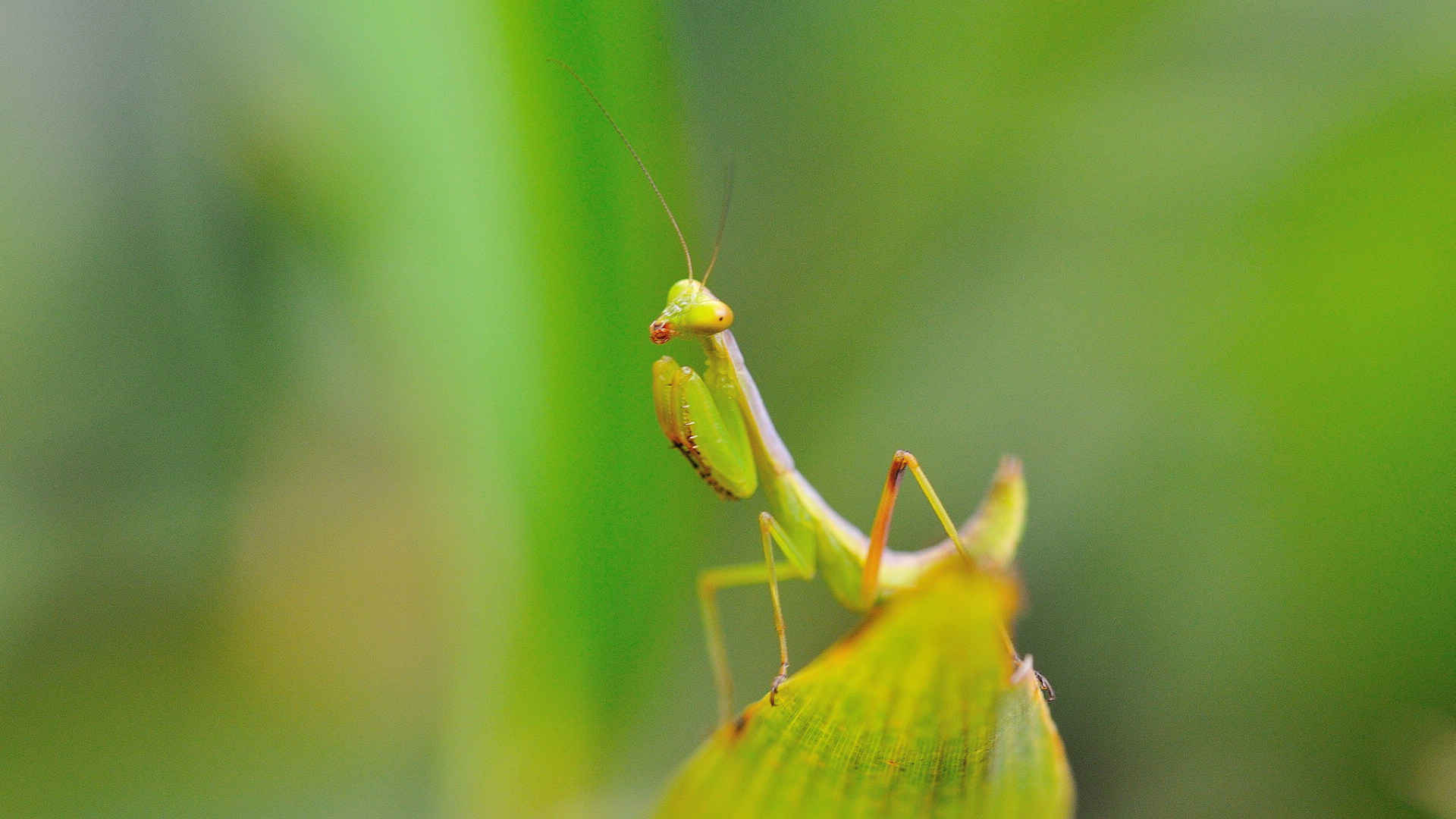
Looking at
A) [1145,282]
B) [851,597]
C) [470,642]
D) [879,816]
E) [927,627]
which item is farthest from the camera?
[1145,282]

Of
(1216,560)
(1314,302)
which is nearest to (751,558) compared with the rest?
(1216,560)

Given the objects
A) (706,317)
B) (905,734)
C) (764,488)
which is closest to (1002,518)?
(764,488)

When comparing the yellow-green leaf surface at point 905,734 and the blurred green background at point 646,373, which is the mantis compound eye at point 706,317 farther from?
the yellow-green leaf surface at point 905,734

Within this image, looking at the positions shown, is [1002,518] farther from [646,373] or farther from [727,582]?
[646,373]

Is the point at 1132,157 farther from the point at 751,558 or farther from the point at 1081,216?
the point at 751,558

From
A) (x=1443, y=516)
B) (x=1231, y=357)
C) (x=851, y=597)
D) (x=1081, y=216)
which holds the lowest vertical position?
(x=851, y=597)

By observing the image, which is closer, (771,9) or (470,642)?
(470,642)

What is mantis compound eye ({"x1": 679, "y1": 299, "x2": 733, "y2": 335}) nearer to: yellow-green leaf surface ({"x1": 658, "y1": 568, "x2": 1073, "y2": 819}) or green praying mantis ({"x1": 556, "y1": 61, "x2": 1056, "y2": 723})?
green praying mantis ({"x1": 556, "y1": 61, "x2": 1056, "y2": 723})

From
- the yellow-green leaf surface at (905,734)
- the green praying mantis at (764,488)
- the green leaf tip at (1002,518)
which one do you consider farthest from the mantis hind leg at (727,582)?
the yellow-green leaf surface at (905,734)
